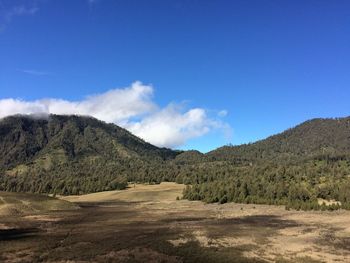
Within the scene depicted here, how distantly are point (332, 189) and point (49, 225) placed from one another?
76.4 metres

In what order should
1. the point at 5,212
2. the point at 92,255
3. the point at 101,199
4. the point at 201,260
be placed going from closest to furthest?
1. the point at 201,260
2. the point at 92,255
3. the point at 5,212
4. the point at 101,199

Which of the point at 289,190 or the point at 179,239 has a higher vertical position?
the point at 289,190

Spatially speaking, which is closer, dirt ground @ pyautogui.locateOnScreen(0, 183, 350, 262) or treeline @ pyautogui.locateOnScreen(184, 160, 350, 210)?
dirt ground @ pyautogui.locateOnScreen(0, 183, 350, 262)

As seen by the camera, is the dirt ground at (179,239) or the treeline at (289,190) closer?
the dirt ground at (179,239)

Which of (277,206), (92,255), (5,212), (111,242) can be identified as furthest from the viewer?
(277,206)

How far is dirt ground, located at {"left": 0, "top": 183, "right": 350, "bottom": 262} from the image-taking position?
4512 centimetres

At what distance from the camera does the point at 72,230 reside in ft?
218

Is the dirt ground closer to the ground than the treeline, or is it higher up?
closer to the ground

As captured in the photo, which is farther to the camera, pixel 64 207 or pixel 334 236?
pixel 64 207

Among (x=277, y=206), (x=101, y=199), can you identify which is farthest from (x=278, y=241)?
(x=101, y=199)

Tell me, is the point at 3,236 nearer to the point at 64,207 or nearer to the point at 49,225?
the point at 49,225

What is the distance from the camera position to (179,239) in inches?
2215

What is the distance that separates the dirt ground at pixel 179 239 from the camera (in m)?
45.1

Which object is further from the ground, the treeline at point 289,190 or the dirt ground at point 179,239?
the treeline at point 289,190
